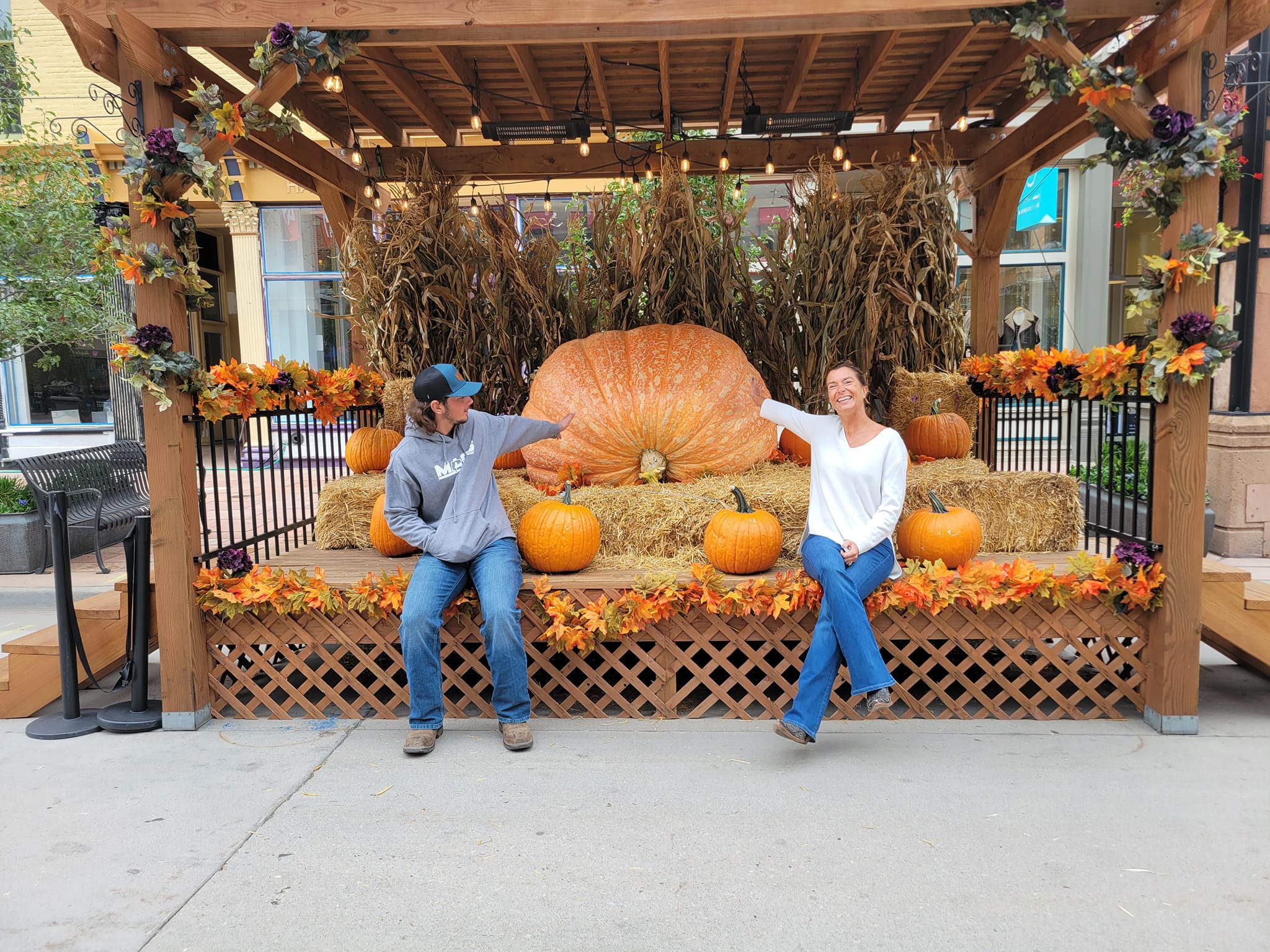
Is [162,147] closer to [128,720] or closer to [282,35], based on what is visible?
[282,35]

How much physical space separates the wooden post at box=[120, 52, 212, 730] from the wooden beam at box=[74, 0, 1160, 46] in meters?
0.39

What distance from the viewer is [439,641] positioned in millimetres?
3451

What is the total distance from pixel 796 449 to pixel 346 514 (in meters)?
2.68

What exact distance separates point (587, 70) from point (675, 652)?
354cm

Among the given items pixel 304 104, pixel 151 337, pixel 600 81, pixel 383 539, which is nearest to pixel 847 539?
pixel 383 539

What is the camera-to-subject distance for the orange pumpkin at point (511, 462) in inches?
210

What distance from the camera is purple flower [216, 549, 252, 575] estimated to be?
3662 mm

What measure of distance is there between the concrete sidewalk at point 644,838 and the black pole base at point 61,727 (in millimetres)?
59

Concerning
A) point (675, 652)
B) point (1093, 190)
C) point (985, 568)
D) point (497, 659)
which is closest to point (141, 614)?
point (497, 659)

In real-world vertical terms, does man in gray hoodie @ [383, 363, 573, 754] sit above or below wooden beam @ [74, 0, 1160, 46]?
below

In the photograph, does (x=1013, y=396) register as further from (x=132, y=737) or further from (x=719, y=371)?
(x=132, y=737)

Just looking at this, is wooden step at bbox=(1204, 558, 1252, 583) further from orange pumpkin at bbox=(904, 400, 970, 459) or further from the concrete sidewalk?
orange pumpkin at bbox=(904, 400, 970, 459)

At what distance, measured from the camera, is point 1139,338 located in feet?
11.6

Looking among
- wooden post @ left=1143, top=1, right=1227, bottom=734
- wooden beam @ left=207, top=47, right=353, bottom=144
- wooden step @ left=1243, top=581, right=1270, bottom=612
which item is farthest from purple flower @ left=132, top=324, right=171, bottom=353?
wooden step @ left=1243, top=581, right=1270, bottom=612
